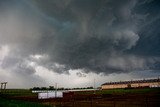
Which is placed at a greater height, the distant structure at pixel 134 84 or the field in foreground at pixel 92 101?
the distant structure at pixel 134 84

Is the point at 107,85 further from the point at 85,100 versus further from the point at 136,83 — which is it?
the point at 85,100

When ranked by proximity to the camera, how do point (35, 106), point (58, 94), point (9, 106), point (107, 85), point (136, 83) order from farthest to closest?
point (107, 85) < point (136, 83) < point (58, 94) < point (35, 106) < point (9, 106)

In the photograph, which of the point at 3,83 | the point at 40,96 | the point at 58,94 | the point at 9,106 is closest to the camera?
the point at 9,106

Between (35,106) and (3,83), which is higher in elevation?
(3,83)

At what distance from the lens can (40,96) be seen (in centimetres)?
6019

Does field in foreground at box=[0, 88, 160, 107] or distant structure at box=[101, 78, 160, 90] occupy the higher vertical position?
distant structure at box=[101, 78, 160, 90]

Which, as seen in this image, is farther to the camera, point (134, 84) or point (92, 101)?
point (134, 84)

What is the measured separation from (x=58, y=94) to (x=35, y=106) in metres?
41.4

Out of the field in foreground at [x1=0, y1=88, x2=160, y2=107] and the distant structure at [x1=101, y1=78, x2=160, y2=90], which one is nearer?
the field in foreground at [x1=0, y1=88, x2=160, y2=107]

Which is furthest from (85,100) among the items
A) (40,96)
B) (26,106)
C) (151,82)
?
(151,82)

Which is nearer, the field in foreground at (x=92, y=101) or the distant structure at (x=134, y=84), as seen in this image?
the field in foreground at (x=92, y=101)

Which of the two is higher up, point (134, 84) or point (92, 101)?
point (134, 84)

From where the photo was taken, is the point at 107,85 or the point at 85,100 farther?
the point at 107,85

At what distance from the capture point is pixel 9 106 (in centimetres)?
2327
